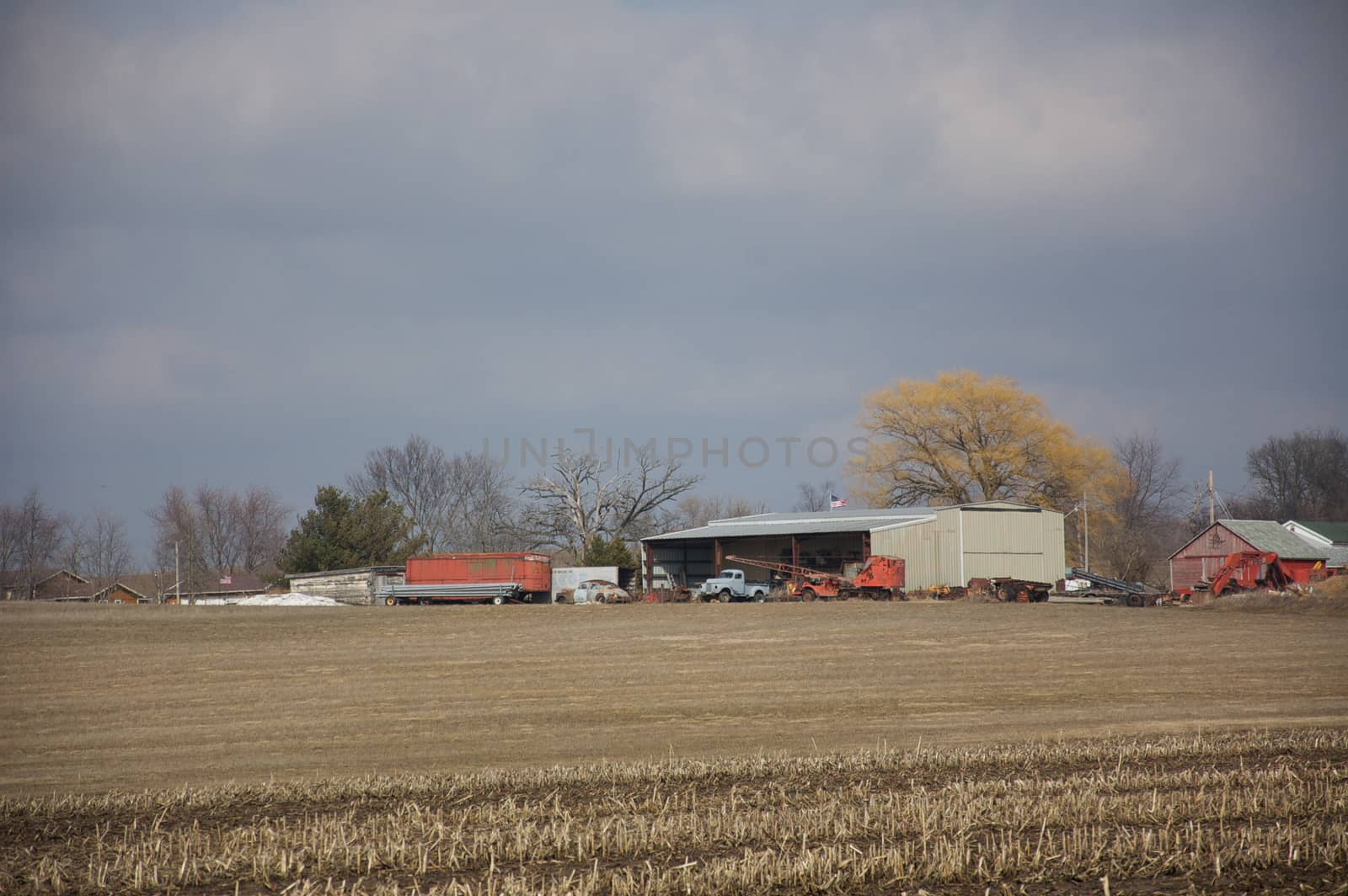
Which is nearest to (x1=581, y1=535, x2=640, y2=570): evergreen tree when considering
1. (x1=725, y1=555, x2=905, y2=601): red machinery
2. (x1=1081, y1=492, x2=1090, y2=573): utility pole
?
(x1=725, y1=555, x2=905, y2=601): red machinery

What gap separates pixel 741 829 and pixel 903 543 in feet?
147

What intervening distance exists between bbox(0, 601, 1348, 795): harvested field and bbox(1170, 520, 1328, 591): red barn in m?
26.2

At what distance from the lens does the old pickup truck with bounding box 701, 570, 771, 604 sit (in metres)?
52.9

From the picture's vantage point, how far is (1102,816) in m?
10.9

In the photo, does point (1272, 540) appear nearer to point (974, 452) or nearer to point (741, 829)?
point (974, 452)

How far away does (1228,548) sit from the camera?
65562 millimetres

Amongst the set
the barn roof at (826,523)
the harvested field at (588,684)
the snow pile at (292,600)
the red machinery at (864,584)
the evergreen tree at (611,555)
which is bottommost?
the harvested field at (588,684)

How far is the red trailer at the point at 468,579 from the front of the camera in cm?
5497

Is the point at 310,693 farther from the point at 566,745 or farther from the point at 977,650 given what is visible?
the point at 977,650

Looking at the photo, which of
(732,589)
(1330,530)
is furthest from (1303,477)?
(732,589)

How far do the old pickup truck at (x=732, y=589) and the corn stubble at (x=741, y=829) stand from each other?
37.6 meters

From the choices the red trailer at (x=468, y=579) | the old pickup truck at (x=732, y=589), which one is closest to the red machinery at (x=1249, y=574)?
the old pickup truck at (x=732, y=589)

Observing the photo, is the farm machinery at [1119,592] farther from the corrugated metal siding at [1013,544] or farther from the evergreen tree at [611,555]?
the evergreen tree at [611,555]

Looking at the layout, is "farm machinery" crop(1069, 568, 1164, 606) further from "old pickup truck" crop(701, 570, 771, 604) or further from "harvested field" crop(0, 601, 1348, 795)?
"old pickup truck" crop(701, 570, 771, 604)
